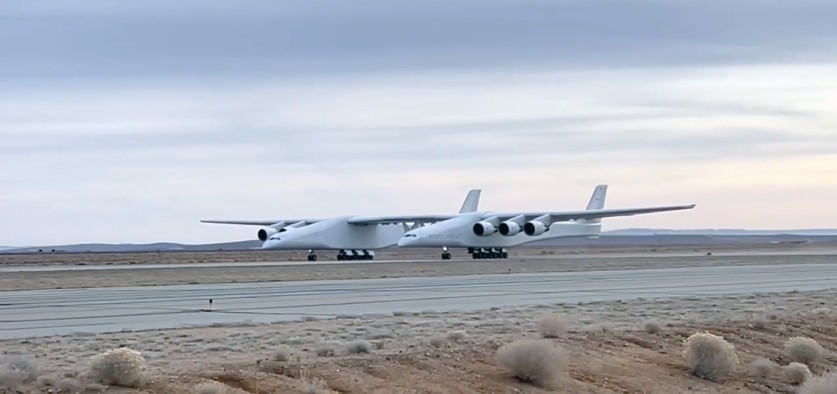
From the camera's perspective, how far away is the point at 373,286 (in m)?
37.3

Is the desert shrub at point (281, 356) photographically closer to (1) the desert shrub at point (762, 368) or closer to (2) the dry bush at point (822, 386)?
(2) the dry bush at point (822, 386)

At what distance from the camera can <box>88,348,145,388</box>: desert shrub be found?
12281 mm

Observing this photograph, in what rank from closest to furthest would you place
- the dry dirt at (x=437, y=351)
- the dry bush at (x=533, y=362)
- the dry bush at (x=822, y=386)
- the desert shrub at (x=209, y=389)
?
the desert shrub at (x=209, y=389) < the dry dirt at (x=437, y=351) < the dry bush at (x=822, y=386) < the dry bush at (x=533, y=362)

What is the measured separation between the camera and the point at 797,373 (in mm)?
17891

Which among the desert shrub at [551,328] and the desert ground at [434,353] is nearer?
the desert ground at [434,353]

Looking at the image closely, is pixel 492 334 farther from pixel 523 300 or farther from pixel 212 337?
pixel 523 300

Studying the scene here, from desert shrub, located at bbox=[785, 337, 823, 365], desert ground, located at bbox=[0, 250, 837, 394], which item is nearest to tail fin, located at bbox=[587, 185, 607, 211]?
desert ground, located at bbox=[0, 250, 837, 394]

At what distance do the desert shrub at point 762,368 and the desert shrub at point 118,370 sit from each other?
9.87 meters

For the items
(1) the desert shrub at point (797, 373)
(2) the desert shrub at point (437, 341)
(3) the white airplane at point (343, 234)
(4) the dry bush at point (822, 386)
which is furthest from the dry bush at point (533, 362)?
(3) the white airplane at point (343, 234)

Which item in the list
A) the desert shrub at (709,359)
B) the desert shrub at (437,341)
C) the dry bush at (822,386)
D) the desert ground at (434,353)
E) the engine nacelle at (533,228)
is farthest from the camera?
the engine nacelle at (533,228)

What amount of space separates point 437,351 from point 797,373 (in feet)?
19.2

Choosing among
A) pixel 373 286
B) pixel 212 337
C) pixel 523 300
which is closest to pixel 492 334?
pixel 212 337

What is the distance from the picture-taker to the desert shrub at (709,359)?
1720 centimetres

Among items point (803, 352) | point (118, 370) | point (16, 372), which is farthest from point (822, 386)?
point (16, 372)
